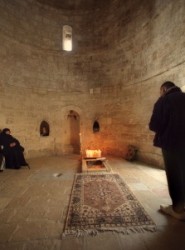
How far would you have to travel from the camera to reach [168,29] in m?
5.54

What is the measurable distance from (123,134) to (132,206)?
193 inches

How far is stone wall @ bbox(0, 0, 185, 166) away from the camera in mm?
6617

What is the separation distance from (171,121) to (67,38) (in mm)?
7828

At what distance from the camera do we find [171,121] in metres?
2.61

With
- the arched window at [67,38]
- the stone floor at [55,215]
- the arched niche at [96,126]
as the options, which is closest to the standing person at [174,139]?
the stone floor at [55,215]

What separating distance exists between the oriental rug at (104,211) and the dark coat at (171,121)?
1.15m

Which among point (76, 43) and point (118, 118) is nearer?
point (118, 118)

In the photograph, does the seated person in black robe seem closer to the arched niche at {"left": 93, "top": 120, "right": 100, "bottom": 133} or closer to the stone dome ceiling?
the arched niche at {"left": 93, "top": 120, "right": 100, "bottom": 133}

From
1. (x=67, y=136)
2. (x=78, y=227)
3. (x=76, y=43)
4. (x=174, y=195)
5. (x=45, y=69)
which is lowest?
(x=78, y=227)

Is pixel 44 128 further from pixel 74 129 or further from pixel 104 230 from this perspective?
pixel 104 230

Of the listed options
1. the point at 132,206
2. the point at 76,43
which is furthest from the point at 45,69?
the point at 132,206

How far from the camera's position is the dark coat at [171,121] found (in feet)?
8.43

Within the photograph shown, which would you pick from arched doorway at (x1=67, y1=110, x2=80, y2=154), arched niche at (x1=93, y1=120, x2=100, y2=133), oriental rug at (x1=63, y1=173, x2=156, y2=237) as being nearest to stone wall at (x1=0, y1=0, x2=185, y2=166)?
arched niche at (x1=93, y1=120, x2=100, y2=133)

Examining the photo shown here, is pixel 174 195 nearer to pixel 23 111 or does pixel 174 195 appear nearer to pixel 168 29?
pixel 168 29
